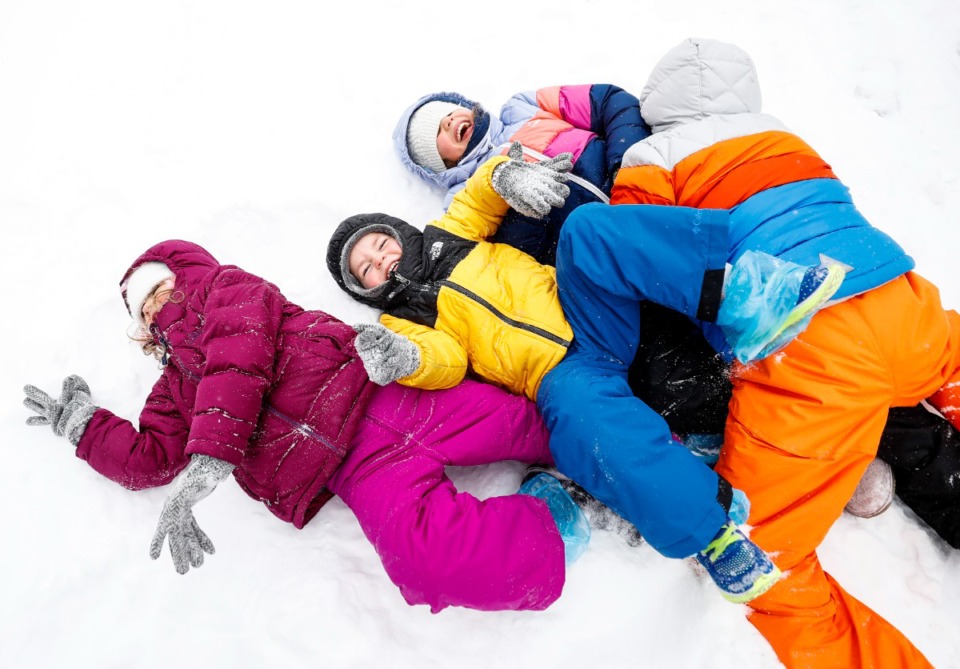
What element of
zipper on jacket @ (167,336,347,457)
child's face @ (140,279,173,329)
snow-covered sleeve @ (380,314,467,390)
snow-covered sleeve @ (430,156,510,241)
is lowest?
zipper on jacket @ (167,336,347,457)

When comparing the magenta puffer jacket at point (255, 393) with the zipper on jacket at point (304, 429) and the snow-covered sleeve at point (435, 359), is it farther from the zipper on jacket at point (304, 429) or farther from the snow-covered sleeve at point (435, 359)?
the snow-covered sleeve at point (435, 359)

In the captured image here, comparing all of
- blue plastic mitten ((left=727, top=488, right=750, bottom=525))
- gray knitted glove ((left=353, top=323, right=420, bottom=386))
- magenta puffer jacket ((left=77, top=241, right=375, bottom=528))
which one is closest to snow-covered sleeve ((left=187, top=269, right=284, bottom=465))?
magenta puffer jacket ((left=77, top=241, right=375, bottom=528))

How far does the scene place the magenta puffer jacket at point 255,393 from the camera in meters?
Answer: 1.77

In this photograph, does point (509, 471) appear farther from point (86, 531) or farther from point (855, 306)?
point (86, 531)

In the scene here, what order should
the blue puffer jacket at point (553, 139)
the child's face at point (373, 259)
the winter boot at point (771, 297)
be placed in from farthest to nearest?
the blue puffer jacket at point (553, 139) < the child's face at point (373, 259) < the winter boot at point (771, 297)

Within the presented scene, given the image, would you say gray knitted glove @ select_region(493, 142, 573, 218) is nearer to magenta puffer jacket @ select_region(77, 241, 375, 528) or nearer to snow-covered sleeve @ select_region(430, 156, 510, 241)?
snow-covered sleeve @ select_region(430, 156, 510, 241)

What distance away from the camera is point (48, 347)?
7.35 ft

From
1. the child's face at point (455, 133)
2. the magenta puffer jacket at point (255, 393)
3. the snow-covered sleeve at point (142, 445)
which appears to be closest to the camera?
the magenta puffer jacket at point (255, 393)

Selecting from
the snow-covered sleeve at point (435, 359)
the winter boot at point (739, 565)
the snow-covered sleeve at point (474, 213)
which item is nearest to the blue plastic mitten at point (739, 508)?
the winter boot at point (739, 565)

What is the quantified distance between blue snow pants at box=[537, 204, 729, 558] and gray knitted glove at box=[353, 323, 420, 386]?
51 cm

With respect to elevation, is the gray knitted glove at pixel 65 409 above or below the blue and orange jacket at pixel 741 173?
below

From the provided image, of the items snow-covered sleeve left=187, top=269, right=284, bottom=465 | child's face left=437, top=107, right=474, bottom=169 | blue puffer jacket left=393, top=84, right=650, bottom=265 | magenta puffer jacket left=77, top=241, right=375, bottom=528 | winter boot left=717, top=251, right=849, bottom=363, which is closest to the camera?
winter boot left=717, top=251, right=849, bottom=363

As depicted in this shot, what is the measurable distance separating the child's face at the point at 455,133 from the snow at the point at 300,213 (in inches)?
10.2

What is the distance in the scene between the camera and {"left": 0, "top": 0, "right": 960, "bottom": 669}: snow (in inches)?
71.3
